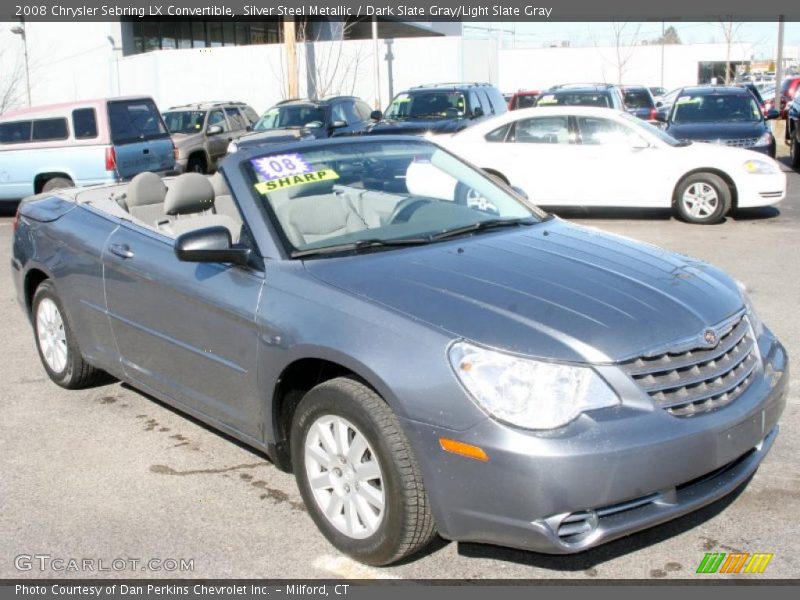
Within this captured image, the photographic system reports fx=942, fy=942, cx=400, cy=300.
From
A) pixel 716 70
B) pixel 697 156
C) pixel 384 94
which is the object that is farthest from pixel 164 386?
pixel 716 70

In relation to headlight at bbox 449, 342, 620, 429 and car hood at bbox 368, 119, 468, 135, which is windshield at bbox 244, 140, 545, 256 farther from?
car hood at bbox 368, 119, 468, 135

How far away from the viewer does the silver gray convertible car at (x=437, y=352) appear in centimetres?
322

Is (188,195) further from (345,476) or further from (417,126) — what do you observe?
(417,126)

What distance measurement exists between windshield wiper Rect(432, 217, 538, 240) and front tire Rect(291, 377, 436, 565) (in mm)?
1116

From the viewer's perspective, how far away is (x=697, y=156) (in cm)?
1232

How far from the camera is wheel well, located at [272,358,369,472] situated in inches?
151

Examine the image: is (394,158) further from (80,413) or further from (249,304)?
(80,413)

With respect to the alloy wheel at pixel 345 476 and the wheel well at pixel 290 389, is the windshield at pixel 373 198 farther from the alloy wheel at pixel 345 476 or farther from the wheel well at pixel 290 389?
the alloy wheel at pixel 345 476

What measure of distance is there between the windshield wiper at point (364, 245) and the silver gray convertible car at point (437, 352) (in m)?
0.01

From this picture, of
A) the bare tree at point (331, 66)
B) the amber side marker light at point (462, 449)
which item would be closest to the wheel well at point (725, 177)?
the amber side marker light at point (462, 449)

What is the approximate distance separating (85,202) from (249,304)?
7.25 feet

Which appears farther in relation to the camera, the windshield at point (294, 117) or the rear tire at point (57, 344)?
the windshield at point (294, 117)

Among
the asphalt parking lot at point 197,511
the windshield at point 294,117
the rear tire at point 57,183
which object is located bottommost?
the asphalt parking lot at point 197,511

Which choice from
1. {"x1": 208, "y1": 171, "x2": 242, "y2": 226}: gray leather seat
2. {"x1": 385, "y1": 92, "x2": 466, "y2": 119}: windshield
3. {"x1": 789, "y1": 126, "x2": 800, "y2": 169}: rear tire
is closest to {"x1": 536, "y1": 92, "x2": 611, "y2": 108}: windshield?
{"x1": 385, "y1": 92, "x2": 466, "y2": 119}: windshield
